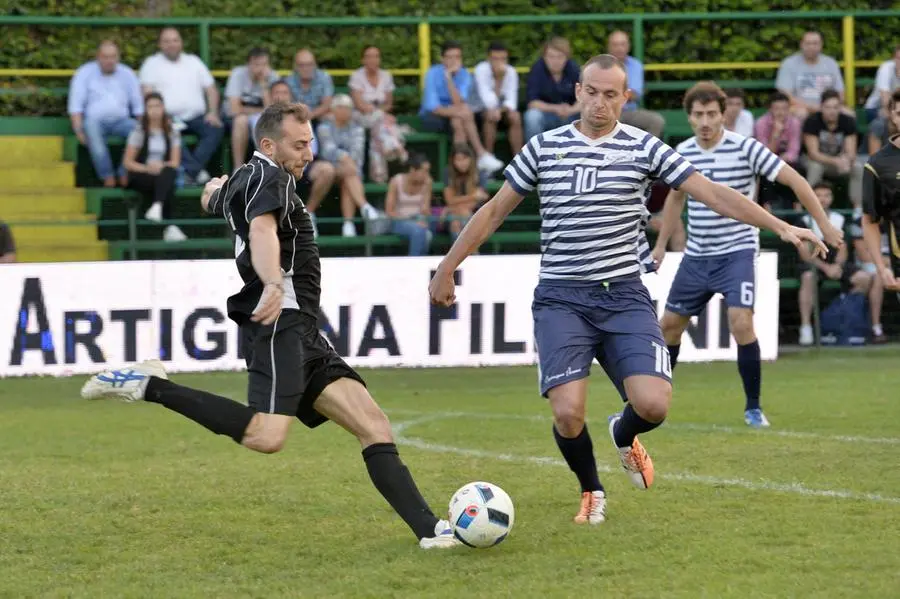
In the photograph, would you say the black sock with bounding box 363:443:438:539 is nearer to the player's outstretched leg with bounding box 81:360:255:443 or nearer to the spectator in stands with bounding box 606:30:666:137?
the player's outstretched leg with bounding box 81:360:255:443

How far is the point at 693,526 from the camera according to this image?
6.70 m

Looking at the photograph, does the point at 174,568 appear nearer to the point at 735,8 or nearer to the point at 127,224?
the point at 127,224

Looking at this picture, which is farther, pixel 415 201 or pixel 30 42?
pixel 30 42

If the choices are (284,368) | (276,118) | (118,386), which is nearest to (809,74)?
(276,118)

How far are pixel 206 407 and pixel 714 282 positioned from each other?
479 centimetres

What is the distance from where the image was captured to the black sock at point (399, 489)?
633 cm

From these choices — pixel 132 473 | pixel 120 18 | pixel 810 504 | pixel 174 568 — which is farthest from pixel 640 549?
pixel 120 18

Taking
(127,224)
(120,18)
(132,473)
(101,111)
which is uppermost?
(120,18)

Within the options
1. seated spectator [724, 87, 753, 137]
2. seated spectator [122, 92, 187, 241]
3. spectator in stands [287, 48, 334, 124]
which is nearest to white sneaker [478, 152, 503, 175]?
spectator in stands [287, 48, 334, 124]

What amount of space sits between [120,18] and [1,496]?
1200cm

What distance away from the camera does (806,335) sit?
640 inches

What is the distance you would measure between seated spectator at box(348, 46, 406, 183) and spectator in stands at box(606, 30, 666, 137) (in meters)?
2.72

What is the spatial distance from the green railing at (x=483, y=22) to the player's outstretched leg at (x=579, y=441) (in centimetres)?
1266

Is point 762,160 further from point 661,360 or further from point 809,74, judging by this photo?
point 809,74
